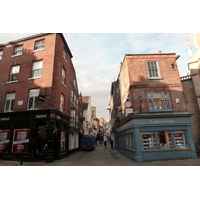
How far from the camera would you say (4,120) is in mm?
13453

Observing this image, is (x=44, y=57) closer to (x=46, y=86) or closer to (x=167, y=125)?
(x=46, y=86)

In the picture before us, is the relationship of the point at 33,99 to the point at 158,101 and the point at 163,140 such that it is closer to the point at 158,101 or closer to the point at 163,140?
the point at 158,101

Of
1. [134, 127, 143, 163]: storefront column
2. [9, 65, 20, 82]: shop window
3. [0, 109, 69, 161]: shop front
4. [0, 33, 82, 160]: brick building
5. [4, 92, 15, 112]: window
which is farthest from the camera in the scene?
[9, 65, 20, 82]: shop window

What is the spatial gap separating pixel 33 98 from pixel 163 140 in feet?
44.9

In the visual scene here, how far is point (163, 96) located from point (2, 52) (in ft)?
66.7

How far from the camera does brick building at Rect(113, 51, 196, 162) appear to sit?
451 inches

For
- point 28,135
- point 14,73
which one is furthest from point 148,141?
point 14,73

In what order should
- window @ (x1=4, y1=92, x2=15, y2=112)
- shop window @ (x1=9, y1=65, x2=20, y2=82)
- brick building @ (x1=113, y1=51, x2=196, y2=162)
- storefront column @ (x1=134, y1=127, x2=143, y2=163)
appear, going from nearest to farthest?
storefront column @ (x1=134, y1=127, x2=143, y2=163) → brick building @ (x1=113, y1=51, x2=196, y2=162) → window @ (x1=4, y1=92, x2=15, y2=112) → shop window @ (x1=9, y1=65, x2=20, y2=82)

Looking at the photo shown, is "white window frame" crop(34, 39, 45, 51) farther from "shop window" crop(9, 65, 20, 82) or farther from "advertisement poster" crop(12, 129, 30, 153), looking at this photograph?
"advertisement poster" crop(12, 129, 30, 153)

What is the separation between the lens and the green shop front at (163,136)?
1129 centimetres

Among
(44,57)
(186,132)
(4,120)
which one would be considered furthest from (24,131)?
(186,132)

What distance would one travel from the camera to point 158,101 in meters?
12.8

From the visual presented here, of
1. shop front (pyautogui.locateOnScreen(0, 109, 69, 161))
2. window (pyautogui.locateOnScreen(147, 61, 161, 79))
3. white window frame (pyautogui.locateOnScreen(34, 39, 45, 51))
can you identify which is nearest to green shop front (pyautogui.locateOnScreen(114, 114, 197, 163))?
window (pyautogui.locateOnScreen(147, 61, 161, 79))

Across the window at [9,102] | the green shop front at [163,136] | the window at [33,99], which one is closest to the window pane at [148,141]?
the green shop front at [163,136]
